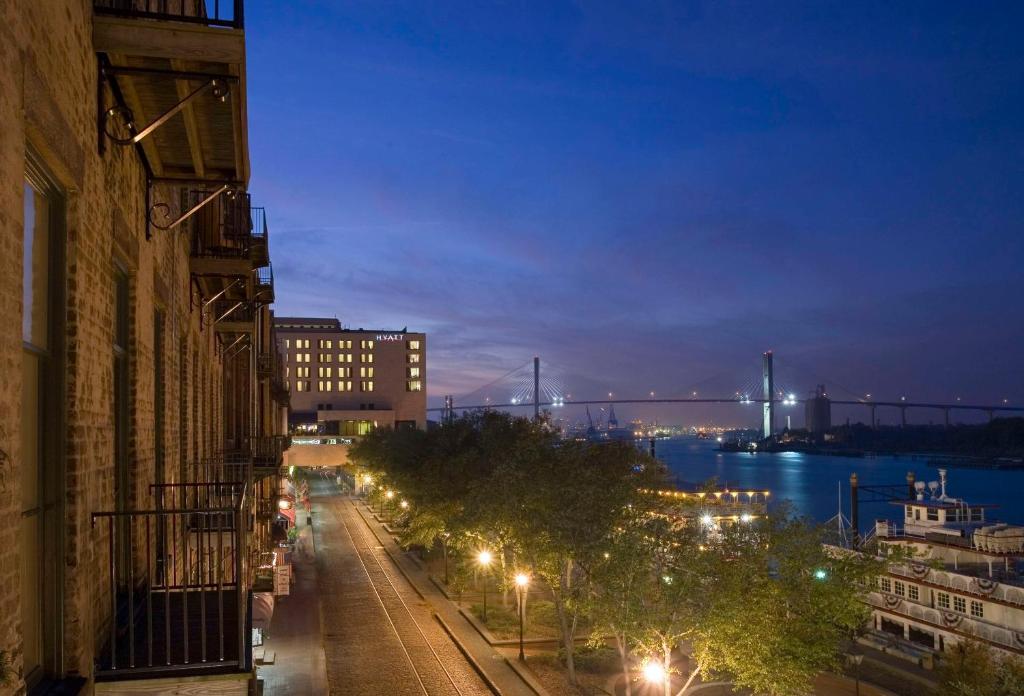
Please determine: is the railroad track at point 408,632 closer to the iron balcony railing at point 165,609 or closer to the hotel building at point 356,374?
the iron balcony railing at point 165,609

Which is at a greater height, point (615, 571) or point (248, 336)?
point (248, 336)

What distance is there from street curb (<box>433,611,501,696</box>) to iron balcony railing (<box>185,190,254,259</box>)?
487 inches

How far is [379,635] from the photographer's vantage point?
88.1 ft

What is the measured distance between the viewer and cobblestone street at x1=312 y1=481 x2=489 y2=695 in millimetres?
21891

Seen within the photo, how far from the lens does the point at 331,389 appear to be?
124m

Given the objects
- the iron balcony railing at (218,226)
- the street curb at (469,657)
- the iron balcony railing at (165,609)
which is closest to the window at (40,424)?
the iron balcony railing at (165,609)

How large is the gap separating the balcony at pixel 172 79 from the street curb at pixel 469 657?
54.1ft

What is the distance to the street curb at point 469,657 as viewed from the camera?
70.6ft

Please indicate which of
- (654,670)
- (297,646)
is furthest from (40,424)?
(297,646)

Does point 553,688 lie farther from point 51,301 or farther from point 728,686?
point 51,301

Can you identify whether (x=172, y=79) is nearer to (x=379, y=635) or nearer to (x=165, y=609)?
(x=165, y=609)

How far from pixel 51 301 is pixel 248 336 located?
2173cm

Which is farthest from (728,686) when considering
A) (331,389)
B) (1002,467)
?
(1002,467)

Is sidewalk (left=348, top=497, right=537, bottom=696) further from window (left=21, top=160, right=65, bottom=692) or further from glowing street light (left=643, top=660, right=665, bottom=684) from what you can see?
window (left=21, top=160, right=65, bottom=692)
